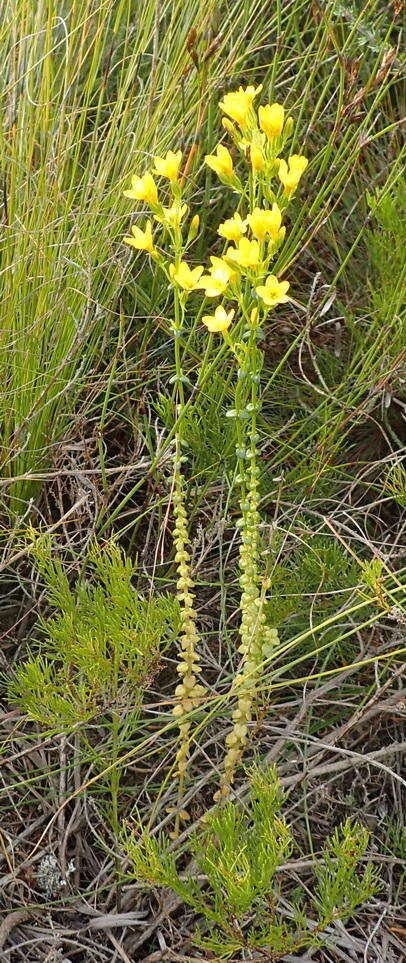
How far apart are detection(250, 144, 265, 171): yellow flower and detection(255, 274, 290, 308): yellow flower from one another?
13 centimetres

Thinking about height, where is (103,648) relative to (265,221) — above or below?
below

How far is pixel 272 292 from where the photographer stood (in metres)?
1.12

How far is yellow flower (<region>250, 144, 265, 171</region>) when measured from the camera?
3.67 ft

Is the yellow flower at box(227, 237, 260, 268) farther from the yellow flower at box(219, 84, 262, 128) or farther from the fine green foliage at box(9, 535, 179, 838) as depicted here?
the fine green foliage at box(9, 535, 179, 838)

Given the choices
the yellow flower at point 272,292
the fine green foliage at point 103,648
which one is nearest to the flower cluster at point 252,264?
the yellow flower at point 272,292

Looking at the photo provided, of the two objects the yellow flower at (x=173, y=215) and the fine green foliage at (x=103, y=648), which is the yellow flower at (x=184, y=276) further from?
the fine green foliage at (x=103, y=648)

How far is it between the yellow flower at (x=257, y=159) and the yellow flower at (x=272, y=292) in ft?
0.42

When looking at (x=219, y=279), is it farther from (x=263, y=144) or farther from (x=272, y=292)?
(x=263, y=144)

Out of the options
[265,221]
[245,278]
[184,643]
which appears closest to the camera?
[265,221]

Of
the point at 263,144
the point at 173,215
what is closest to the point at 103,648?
the point at 173,215

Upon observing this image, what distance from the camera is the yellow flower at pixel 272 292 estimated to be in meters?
1.10

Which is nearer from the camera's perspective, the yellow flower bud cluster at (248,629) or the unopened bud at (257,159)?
the unopened bud at (257,159)

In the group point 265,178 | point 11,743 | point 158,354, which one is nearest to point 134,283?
point 158,354

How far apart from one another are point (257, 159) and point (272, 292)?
153 millimetres
